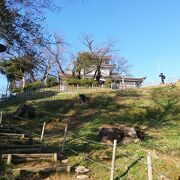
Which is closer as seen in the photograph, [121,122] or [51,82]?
[121,122]

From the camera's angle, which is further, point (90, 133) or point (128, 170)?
point (90, 133)

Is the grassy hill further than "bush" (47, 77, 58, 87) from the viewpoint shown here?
No

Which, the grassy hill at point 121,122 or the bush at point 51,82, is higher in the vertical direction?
the bush at point 51,82

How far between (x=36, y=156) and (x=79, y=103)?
61.8ft

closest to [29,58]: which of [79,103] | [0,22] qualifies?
[0,22]

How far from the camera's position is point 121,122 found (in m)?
25.3

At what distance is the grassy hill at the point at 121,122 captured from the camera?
13.7m

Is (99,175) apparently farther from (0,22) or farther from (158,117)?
(158,117)

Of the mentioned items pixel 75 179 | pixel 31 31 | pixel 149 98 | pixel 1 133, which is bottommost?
pixel 75 179

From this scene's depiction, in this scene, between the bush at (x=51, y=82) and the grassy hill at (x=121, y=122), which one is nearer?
the grassy hill at (x=121, y=122)

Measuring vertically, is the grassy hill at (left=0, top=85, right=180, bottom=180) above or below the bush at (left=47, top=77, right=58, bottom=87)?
below

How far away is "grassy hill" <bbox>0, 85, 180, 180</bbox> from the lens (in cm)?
1370

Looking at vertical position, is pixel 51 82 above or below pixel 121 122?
above

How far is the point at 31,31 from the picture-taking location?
57.2 feet
